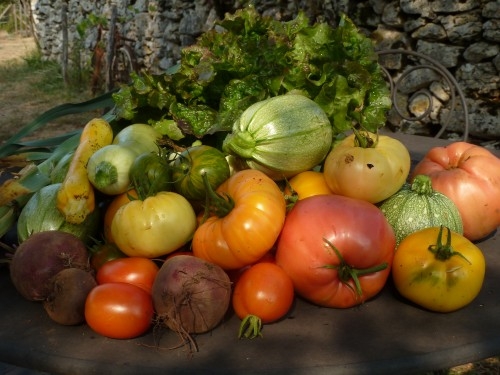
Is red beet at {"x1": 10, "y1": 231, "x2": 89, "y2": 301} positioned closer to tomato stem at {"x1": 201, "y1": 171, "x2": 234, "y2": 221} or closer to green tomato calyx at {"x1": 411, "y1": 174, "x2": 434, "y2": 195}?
tomato stem at {"x1": 201, "y1": 171, "x2": 234, "y2": 221}

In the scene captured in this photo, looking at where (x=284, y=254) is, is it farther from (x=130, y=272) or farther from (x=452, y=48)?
(x=452, y=48)

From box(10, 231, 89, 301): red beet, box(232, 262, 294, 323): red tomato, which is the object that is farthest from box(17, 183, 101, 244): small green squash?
box(232, 262, 294, 323): red tomato

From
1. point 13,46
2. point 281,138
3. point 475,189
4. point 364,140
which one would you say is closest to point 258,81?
point 281,138

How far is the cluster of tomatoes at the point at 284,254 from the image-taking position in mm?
1266

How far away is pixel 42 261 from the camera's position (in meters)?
1.32

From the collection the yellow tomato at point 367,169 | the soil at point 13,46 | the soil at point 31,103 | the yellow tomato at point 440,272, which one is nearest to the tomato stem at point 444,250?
the yellow tomato at point 440,272

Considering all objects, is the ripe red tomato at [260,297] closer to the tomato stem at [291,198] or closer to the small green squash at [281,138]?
the tomato stem at [291,198]

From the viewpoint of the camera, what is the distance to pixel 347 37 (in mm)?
1931

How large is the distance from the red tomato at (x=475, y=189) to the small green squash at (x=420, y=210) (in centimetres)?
7

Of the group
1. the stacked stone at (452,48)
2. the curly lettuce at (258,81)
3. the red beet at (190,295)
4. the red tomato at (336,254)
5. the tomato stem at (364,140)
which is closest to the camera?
the red beet at (190,295)

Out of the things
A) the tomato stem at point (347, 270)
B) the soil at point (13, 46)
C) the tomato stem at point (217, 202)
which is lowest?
the soil at point (13, 46)

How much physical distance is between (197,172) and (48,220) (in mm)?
417

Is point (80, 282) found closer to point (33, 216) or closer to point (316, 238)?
point (33, 216)

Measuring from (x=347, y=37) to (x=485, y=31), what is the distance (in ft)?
8.67
